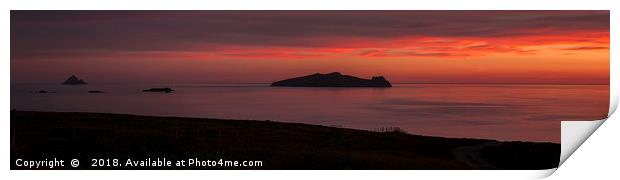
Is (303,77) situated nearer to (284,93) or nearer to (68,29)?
(284,93)

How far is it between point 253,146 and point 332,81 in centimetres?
78

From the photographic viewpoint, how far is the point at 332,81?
1162 centimetres

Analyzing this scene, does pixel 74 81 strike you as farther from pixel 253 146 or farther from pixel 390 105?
pixel 390 105

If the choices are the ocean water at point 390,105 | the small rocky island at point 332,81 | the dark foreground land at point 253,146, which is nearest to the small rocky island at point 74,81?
the ocean water at point 390,105

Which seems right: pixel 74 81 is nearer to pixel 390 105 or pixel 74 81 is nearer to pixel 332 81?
pixel 332 81

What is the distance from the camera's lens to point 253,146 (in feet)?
38.3

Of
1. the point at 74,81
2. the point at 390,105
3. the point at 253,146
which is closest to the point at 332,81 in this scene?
the point at 390,105

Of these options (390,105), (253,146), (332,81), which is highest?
(332,81)

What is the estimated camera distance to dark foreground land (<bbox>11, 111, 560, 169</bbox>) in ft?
37.9

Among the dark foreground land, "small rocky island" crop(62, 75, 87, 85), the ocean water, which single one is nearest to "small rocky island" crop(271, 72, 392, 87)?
the ocean water

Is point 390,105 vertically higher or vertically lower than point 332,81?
lower

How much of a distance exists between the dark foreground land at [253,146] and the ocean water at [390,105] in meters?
0.07

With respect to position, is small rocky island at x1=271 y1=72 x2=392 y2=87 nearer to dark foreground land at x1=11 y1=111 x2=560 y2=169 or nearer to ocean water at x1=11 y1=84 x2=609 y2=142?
ocean water at x1=11 y1=84 x2=609 y2=142
